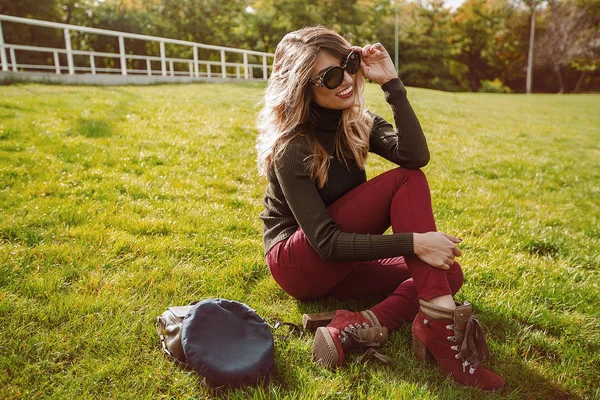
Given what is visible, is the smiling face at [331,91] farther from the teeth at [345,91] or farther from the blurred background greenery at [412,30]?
the blurred background greenery at [412,30]

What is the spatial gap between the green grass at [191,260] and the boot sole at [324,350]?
5cm

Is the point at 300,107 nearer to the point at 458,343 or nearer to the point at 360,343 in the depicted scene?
the point at 360,343

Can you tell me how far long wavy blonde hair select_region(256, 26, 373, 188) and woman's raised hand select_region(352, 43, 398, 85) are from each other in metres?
0.08

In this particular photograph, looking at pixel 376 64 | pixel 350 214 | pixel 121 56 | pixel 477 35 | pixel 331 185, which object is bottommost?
pixel 350 214

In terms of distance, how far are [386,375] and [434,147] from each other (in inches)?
262

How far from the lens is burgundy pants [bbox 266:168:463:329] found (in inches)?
92.7

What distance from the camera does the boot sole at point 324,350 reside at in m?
2.27

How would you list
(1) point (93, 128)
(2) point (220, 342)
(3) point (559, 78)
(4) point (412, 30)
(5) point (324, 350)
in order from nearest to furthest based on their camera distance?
(2) point (220, 342) → (5) point (324, 350) → (1) point (93, 128) → (4) point (412, 30) → (3) point (559, 78)

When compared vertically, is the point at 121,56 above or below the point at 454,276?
above

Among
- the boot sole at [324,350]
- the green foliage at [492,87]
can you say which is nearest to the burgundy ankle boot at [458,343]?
the boot sole at [324,350]

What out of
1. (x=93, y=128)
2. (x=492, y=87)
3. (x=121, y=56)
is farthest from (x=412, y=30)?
(x=93, y=128)

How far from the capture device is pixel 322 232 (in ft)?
7.62

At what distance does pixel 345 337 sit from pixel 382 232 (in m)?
0.61

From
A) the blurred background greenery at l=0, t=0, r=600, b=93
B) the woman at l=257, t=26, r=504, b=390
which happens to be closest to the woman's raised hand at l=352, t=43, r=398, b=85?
the woman at l=257, t=26, r=504, b=390
